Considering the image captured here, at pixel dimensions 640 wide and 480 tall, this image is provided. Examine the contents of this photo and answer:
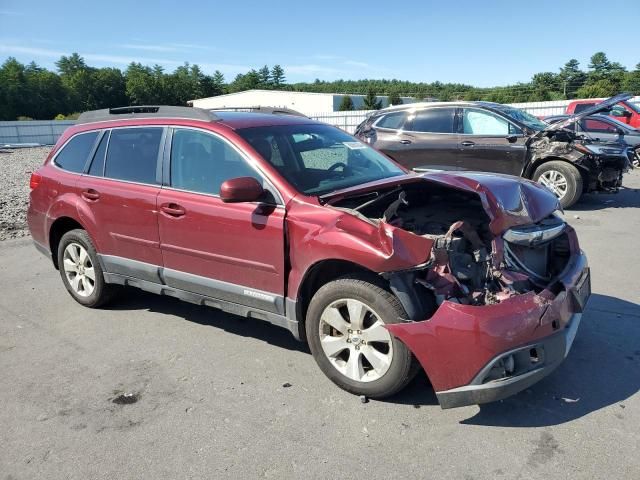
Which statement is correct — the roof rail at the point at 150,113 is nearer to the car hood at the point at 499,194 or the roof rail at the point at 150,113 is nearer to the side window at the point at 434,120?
the car hood at the point at 499,194

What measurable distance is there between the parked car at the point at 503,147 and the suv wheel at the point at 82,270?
229 inches

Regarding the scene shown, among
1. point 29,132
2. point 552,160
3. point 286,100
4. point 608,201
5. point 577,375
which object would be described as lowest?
point 29,132

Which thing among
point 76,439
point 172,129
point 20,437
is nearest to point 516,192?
point 172,129

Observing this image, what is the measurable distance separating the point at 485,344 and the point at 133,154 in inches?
135

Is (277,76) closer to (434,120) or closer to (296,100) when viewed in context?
(296,100)

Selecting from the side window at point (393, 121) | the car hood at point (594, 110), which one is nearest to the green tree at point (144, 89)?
the side window at point (393, 121)

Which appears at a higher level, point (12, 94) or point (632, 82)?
point (632, 82)

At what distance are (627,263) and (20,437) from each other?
620 cm

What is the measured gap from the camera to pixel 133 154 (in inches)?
183

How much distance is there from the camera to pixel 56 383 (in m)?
3.79

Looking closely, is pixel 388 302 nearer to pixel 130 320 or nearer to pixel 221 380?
pixel 221 380

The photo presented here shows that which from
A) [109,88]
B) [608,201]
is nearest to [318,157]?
[608,201]

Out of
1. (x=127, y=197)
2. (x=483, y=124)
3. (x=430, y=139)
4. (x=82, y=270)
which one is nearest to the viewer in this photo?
(x=127, y=197)

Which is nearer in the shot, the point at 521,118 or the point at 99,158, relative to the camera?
the point at 99,158
